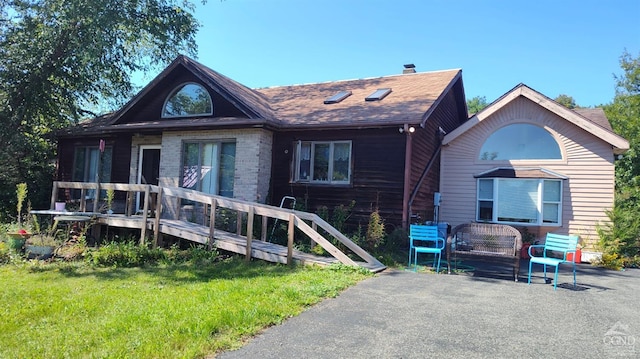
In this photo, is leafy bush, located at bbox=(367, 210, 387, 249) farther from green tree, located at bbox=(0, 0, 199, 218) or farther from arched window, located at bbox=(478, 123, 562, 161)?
green tree, located at bbox=(0, 0, 199, 218)

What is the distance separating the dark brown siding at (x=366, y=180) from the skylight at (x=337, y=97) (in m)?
1.95

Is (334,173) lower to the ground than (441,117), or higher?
lower

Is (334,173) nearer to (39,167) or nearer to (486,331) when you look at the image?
(486,331)

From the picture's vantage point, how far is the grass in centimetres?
429

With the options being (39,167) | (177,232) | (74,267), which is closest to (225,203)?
(177,232)

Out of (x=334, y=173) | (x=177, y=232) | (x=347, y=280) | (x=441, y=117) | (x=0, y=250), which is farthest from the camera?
(x=441, y=117)

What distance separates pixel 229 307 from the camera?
532 cm

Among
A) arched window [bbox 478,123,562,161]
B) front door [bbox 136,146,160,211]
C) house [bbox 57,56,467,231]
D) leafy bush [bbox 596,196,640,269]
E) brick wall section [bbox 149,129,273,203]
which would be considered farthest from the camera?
front door [bbox 136,146,160,211]

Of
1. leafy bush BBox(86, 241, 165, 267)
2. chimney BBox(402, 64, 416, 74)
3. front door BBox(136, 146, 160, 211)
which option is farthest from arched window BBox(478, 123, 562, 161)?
front door BBox(136, 146, 160, 211)

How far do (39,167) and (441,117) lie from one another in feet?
53.9

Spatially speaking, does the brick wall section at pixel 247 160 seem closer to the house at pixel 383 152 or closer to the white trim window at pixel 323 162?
the house at pixel 383 152

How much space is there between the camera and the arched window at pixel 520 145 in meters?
12.7

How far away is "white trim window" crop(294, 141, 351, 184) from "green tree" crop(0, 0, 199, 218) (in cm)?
950

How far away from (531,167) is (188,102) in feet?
36.5
